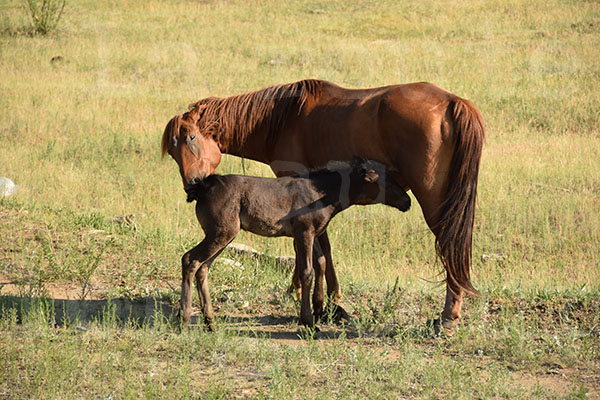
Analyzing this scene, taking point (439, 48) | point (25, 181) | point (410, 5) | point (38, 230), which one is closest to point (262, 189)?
point (38, 230)

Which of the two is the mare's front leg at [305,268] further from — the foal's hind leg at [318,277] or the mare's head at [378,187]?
the mare's head at [378,187]

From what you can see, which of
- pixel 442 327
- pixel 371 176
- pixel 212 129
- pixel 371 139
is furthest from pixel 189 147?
pixel 442 327

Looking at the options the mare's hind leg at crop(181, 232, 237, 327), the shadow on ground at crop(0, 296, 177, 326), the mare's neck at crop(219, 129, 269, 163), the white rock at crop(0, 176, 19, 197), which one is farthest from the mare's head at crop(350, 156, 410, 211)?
the white rock at crop(0, 176, 19, 197)

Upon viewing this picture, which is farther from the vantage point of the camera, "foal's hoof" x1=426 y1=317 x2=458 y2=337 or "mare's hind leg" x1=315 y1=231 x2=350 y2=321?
"mare's hind leg" x1=315 y1=231 x2=350 y2=321

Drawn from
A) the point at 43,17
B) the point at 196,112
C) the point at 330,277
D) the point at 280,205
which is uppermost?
the point at 43,17

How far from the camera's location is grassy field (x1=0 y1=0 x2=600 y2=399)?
4910 mm

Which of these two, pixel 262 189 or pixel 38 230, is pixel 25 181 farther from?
pixel 262 189

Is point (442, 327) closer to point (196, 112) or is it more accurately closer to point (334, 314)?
point (334, 314)

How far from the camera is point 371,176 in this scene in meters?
5.60

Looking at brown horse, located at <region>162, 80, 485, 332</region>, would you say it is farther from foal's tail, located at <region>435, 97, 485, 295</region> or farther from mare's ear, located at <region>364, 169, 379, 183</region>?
mare's ear, located at <region>364, 169, 379, 183</region>

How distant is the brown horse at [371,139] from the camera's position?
18.7ft

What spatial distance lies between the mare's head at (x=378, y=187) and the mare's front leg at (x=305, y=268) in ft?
1.82

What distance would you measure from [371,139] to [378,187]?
0.53 meters

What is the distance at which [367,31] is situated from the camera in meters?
23.1
